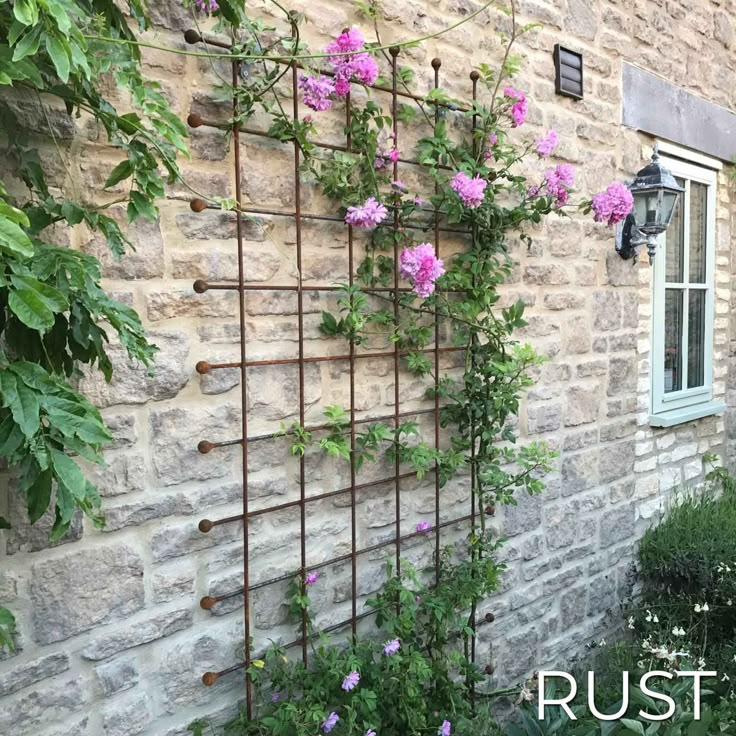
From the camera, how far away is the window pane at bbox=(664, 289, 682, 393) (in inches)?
160

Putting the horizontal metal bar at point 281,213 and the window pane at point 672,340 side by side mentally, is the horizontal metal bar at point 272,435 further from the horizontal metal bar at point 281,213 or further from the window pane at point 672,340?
the window pane at point 672,340

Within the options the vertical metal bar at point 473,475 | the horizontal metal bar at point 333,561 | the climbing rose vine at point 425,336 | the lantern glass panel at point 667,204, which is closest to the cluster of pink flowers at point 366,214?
the climbing rose vine at point 425,336

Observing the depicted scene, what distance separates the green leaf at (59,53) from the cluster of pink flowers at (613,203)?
227cm

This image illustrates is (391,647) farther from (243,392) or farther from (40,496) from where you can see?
(40,496)

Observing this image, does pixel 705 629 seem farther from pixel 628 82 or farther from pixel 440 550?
pixel 628 82

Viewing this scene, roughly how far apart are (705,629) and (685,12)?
3.14 metres

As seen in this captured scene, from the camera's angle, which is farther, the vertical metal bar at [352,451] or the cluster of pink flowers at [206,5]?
the vertical metal bar at [352,451]

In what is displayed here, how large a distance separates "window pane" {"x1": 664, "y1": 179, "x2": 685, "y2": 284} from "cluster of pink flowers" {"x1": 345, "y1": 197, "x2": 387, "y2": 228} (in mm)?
2402

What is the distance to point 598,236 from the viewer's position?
11.2ft

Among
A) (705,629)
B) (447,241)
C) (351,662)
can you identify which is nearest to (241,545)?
(351,662)

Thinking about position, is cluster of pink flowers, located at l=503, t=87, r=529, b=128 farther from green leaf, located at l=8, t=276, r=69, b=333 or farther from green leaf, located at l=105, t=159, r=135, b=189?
green leaf, located at l=8, t=276, r=69, b=333

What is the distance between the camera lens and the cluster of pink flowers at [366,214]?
2.23 metres

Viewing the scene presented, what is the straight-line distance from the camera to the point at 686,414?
4.05 metres

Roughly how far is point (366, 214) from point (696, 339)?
292cm
